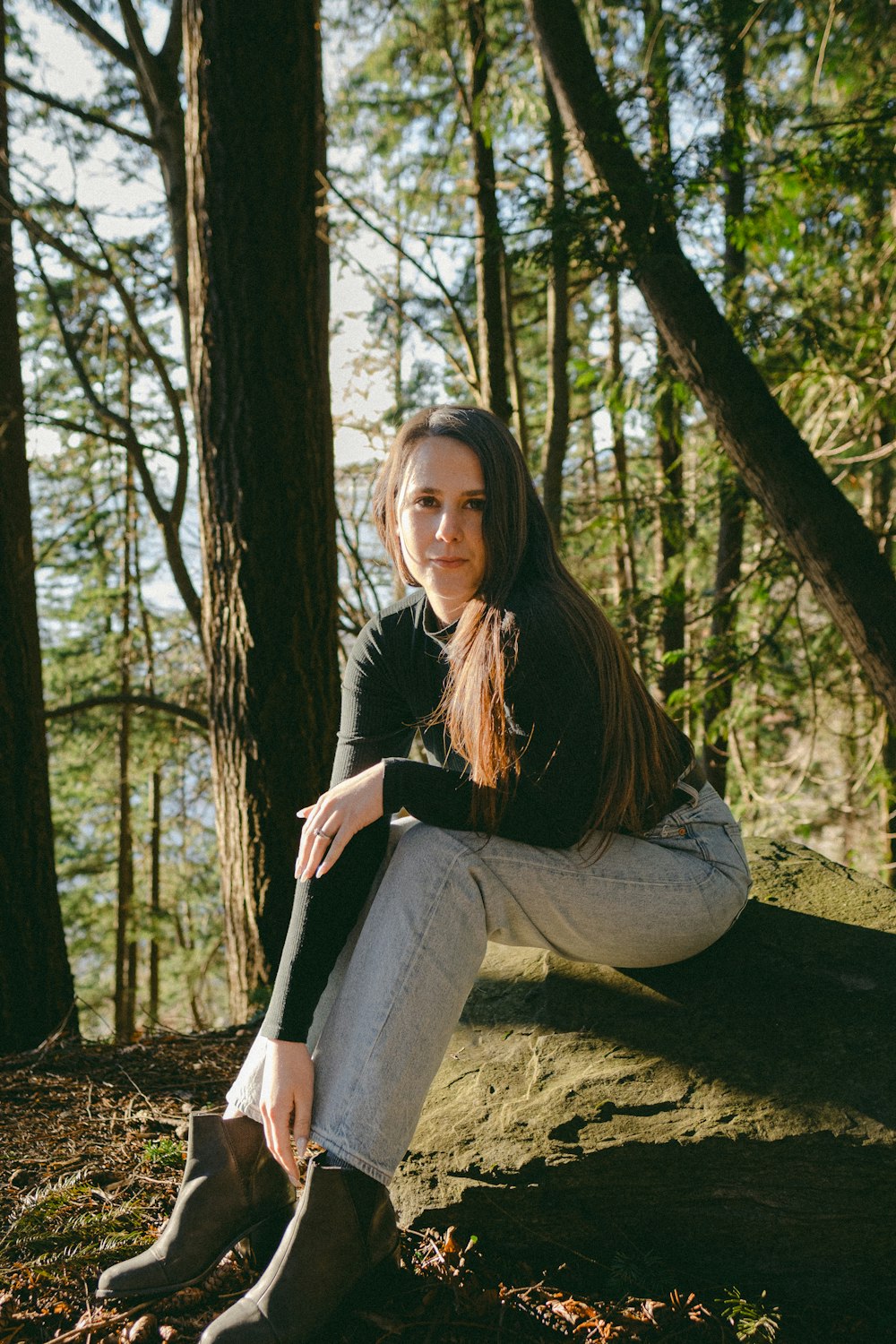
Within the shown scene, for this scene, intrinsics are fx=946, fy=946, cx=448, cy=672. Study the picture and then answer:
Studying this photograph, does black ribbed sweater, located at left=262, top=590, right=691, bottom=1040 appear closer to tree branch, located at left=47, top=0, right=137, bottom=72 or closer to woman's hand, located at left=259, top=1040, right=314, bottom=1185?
woman's hand, located at left=259, top=1040, right=314, bottom=1185

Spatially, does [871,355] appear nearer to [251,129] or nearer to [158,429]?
[251,129]

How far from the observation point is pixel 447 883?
1.89 metres

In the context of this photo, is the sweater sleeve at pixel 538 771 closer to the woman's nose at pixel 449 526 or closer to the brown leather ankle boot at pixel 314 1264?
the woman's nose at pixel 449 526

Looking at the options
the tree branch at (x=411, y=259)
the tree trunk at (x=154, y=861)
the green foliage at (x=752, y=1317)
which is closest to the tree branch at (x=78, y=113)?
the tree branch at (x=411, y=259)

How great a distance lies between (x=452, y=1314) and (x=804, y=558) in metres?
3.14

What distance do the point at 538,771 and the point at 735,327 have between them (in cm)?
369

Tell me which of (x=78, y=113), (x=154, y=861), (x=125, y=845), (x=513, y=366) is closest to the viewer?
(x=78, y=113)

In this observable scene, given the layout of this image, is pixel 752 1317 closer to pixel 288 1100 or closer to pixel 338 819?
pixel 288 1100

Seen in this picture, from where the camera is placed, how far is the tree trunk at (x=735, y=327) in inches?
159

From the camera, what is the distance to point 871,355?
5035 mm

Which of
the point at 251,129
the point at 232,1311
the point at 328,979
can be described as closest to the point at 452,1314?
the point at 232,1311

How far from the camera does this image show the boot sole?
1826mm

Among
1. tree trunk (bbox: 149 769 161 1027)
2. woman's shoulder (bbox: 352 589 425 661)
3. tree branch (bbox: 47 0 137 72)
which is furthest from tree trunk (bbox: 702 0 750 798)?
tree trunk (bbox: 149 769 161 1027)

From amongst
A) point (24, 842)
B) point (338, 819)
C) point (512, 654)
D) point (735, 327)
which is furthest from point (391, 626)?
point (735, 327)
